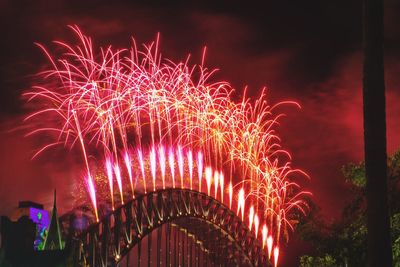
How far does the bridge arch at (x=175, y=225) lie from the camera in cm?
4316

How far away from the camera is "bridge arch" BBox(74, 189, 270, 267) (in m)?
43.2

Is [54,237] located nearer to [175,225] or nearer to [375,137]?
A: [175,225]

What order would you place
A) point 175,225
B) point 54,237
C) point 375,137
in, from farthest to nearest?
1. point 175,225
2. point 54,237
3. point 375,137

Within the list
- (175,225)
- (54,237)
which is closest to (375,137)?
(54,237)

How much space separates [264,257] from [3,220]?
5217 centimetres

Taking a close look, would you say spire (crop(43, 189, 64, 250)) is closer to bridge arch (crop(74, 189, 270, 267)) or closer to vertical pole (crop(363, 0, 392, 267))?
bridge arch (crop(74, 189, 270, 267))

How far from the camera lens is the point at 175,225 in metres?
64.0

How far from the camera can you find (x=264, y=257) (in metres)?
83.2

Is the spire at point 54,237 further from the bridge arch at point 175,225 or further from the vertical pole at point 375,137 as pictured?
the vertical pole at point 375,137

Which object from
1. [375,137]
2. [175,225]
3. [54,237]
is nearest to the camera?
[375,137]

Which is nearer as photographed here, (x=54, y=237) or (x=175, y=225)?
(x=54, y=237)

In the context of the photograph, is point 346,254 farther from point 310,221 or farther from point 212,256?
point 212,256

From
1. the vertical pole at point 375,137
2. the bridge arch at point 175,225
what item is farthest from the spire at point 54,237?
the vertical pole at point 375,137

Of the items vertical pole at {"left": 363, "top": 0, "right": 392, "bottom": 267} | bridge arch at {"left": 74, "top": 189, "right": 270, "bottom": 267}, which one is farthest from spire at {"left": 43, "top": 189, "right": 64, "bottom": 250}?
vertical pole at {"left": 363, "top": 0, "right": 392, "bottom": 267}
